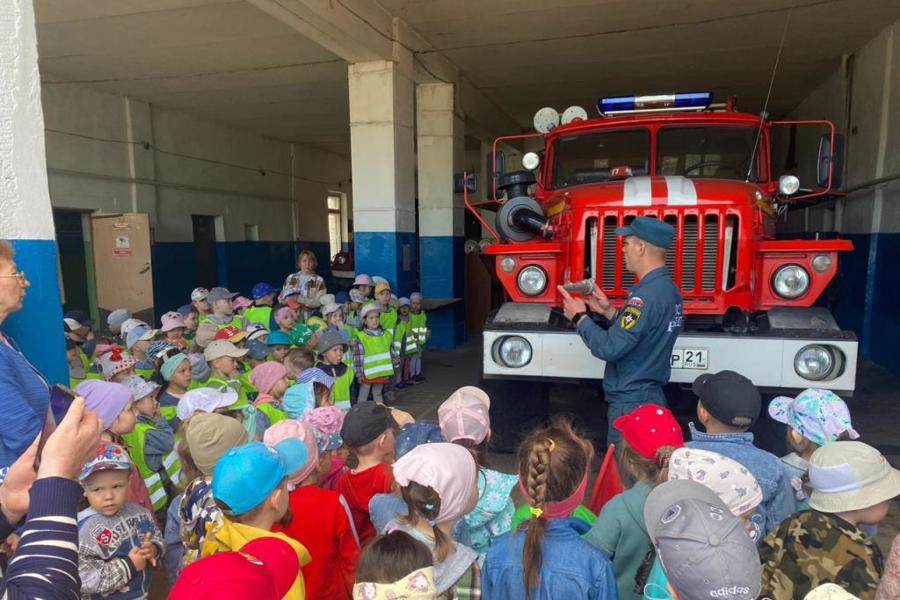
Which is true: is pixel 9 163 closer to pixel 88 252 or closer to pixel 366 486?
pixel 366 486

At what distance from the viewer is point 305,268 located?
22.6 feet

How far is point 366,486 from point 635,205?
2.47 meters

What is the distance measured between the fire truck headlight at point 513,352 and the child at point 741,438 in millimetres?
1276

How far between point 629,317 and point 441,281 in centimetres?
590

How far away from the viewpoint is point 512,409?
404 cm

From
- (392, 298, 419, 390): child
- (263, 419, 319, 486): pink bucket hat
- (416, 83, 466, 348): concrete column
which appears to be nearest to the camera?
(263, 419, 319, 486): pink bucket hat

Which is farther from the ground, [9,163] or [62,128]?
[62,128]

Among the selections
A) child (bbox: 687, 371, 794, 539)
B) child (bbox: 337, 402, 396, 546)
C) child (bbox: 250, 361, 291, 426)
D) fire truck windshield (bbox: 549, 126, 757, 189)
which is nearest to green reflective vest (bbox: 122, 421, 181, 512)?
child (bbox: 250, 361, 291, 426)

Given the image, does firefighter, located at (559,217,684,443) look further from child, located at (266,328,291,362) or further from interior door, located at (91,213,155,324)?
interior door, located at (91,213,155,324)

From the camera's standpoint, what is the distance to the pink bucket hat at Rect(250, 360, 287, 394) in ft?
11.7

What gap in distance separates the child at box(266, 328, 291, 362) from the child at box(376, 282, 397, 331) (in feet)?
4.26

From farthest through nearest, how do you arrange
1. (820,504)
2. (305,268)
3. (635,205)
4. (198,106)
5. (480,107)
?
(198,106)
(480,107)
(305,268)
(635,205)
(820,504)

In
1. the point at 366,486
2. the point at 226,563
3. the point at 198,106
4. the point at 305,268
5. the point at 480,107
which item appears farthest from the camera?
the point at 198,106

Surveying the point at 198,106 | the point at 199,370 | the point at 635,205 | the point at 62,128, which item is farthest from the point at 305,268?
the point at 198,106
